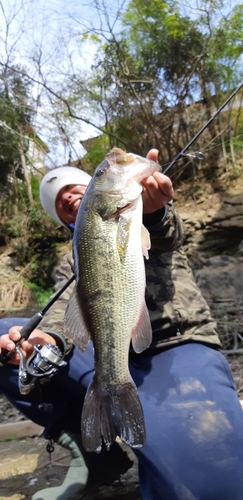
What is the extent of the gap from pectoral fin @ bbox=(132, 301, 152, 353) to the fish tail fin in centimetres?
15

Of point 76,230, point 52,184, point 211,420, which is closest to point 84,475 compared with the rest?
point 211,420

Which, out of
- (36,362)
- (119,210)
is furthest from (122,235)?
(36,362)

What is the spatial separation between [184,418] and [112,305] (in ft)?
2.37

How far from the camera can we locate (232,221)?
26.9ft

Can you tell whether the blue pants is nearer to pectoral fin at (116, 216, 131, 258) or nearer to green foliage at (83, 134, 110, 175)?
pectoral fin at (116, 216, 131, 258)

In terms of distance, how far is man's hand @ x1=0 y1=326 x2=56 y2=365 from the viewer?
2045mm

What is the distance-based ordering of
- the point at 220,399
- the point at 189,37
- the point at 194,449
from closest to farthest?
the point at 194,449 < the point at 220,399 < the point at 189,37

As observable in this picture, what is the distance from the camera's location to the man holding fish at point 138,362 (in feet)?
5.21

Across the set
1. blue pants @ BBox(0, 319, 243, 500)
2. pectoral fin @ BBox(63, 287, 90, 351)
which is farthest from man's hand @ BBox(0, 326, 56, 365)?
pectoral fin @ BBox(63, 287, 90, 351)

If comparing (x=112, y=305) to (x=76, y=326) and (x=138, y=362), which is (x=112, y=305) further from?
(x=138, y=362)

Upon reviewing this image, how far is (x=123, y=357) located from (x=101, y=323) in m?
0.16

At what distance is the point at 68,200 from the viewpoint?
9.31 feet

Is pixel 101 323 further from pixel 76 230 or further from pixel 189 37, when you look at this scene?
pixel 189 37

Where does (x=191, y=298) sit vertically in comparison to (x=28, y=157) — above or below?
below
